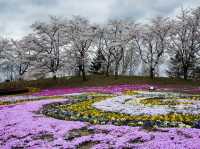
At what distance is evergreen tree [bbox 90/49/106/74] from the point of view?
89900mm

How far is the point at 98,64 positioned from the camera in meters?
93.3

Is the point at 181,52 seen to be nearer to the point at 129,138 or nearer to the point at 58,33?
the point at 58,33

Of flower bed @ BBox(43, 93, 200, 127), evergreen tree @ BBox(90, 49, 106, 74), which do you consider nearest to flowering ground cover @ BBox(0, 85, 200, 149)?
flower bed @ BBox(43, 93, 200, 127)

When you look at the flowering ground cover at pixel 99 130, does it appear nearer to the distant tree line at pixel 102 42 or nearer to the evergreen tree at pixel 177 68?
the distant tree line at pixel 102 42

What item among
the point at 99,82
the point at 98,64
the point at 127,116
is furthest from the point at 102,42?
the point at 127,116

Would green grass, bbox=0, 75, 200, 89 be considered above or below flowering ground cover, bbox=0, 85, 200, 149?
below

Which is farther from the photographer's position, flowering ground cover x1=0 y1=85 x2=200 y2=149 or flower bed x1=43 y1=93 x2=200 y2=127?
flower bed x1=43 y1=93 x2=200 y2=127

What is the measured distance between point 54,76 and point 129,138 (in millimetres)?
55768

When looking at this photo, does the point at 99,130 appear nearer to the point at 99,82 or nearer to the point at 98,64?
the point at 99,82

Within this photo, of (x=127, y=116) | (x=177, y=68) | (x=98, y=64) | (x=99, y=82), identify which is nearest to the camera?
(x=127, y=116)

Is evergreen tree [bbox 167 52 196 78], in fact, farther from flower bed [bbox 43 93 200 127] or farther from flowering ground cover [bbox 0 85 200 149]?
flowering ground cover [bbox 0 85 200 149]

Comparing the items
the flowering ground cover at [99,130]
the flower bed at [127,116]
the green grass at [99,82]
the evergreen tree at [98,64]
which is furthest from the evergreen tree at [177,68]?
the flowering ground cover at [99,130]

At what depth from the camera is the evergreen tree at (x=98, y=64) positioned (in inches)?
3539

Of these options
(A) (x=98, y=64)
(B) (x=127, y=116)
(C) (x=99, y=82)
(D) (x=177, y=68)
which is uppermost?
(A) (x=98, y=64)
